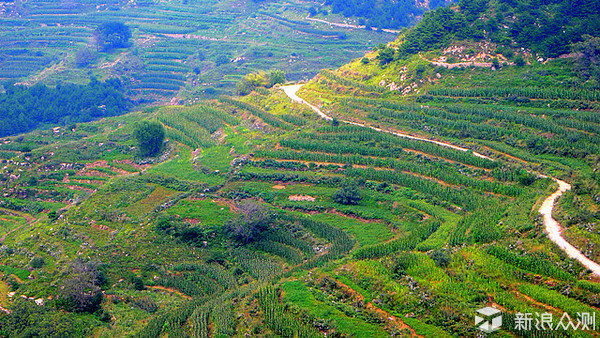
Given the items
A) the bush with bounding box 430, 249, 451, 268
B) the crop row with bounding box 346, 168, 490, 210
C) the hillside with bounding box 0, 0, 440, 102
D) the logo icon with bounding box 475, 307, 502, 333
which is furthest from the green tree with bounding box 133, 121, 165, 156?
the logo icon with bounding box 475, 307, 502, 333

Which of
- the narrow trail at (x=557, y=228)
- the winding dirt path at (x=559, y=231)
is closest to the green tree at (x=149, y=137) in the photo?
the narrow trail at (x=557, y=228)

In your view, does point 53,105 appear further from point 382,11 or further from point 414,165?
point 382,11

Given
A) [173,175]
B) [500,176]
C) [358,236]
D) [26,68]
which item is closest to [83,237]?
[173,175]

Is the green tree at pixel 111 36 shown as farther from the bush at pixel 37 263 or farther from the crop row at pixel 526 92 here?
the bush at pixel 37 263

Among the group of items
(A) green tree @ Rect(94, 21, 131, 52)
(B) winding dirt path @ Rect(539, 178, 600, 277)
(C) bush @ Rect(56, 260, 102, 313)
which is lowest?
(C) bush @ Rect(56, 260, 102, 313)

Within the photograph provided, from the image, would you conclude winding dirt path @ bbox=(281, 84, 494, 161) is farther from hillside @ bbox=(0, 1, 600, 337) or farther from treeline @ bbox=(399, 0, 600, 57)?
treeline @ bbox=(399, 0, 600, 57)

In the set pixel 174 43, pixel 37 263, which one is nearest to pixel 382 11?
pixel 174 43
